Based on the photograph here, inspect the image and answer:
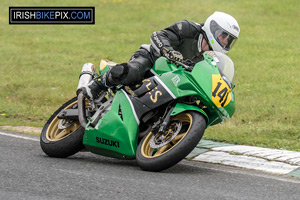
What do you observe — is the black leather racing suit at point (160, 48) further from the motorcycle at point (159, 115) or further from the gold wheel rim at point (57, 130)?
the gold wheel rim at point (57, 130)

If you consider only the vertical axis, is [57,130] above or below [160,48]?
below

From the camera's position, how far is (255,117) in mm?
10188

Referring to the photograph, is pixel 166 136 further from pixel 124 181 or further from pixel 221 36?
pixel 221 36

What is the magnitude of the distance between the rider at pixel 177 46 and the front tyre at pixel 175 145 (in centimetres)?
74

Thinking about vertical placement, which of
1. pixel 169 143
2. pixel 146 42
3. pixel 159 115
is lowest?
pixel 169 143

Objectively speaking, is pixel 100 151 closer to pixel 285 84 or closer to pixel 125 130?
pixel 125 130

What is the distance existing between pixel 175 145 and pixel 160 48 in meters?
1.32

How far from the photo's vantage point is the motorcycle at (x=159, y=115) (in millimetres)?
6121

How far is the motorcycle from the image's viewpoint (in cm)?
612

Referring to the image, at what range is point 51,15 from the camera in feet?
84.8

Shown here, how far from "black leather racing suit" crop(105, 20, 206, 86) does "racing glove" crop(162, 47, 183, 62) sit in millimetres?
62

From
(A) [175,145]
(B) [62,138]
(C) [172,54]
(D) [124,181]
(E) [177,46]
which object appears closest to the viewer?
(D) [124,181]

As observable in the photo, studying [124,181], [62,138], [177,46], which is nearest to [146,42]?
[177,46]

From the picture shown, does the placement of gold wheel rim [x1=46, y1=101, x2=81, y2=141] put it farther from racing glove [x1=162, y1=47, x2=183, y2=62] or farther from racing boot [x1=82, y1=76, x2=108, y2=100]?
racing glove [x1=162, y1=47, x2=183, y2=62]
